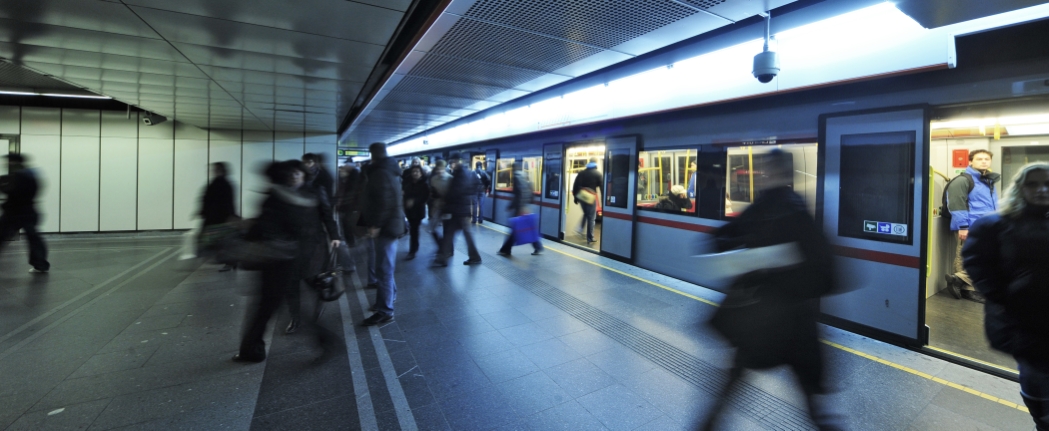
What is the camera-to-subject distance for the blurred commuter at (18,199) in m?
5.57

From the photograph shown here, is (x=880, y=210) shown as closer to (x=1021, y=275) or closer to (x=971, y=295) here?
(x=1021, y=275)

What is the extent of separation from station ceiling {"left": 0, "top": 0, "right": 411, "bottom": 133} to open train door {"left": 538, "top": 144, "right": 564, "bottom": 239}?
3.99 meters

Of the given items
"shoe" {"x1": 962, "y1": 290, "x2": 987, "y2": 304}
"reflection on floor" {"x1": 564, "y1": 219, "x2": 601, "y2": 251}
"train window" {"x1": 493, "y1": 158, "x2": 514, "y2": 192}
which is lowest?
"shoe" {"x1": 962, "y1": 290, "x2": 987, "y2": 304}

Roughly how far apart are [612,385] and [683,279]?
11.3 feet

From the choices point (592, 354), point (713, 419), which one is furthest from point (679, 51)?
point (713, 419)

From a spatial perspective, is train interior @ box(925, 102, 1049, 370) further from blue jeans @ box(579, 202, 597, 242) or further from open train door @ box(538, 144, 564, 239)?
open train door @ box(538, 144, 564, 239)

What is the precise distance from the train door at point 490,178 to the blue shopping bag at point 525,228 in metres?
4.34

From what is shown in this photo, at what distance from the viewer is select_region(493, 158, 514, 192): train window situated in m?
11.1

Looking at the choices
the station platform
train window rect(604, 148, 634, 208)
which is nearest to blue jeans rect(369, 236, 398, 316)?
the station platform

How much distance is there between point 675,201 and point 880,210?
8.40 feet

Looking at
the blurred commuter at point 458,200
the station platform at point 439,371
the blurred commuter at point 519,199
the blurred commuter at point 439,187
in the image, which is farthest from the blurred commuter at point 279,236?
the blurred commuter at point 519,199

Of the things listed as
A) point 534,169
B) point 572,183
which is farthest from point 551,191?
point 534,169

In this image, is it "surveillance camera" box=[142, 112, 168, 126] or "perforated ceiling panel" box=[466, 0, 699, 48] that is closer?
"perforated ceiling panel" box=[466, 0, 699, 48]

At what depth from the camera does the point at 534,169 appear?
10.1 metres
